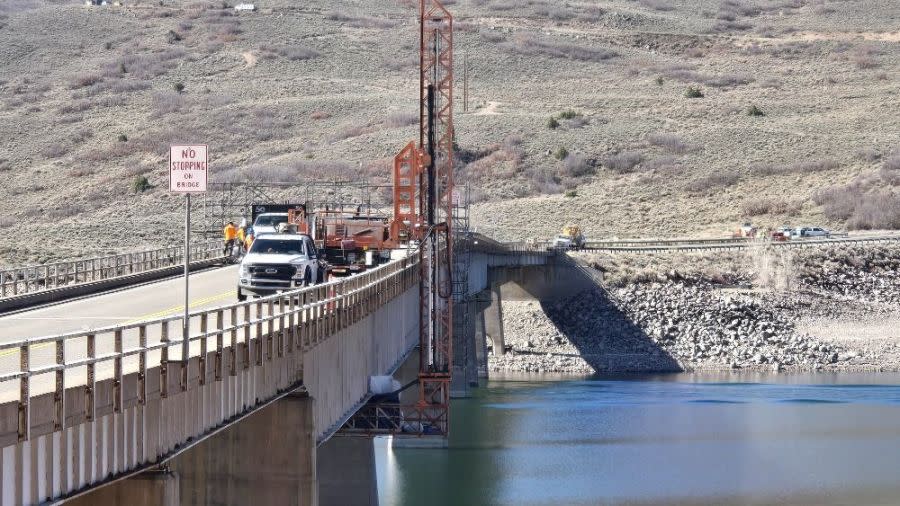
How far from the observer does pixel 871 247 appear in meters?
93.1

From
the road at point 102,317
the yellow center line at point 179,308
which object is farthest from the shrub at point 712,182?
the yellow center line at point 179,308

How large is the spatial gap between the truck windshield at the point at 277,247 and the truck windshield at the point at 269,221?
1723cm

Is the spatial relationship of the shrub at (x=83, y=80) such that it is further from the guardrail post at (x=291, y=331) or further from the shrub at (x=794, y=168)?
the guardrail post at (x=291, y=331)

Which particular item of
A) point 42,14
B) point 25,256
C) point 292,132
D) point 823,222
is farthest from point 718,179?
point 42,14

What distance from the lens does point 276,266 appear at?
39.1m

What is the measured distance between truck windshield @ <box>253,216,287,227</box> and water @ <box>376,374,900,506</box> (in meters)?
8.37

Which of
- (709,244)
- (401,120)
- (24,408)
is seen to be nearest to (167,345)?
(24,408)

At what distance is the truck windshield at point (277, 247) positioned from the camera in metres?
39.8

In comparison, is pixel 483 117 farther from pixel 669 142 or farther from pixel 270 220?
pixel 270 220

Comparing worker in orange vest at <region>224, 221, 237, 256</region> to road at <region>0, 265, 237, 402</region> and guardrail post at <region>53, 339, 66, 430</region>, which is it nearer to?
road at <region>0, 265, 237, 402</region>

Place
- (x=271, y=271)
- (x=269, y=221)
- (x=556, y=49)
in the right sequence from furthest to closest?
1. (x=556, y=49)
2. (x=269, y=221)
3. (x=271, y=271)

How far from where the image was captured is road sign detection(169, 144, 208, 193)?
1995 cm

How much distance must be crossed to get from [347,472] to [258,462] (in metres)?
12.6

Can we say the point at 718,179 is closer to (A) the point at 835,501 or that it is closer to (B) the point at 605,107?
(B) the point at 605,107
